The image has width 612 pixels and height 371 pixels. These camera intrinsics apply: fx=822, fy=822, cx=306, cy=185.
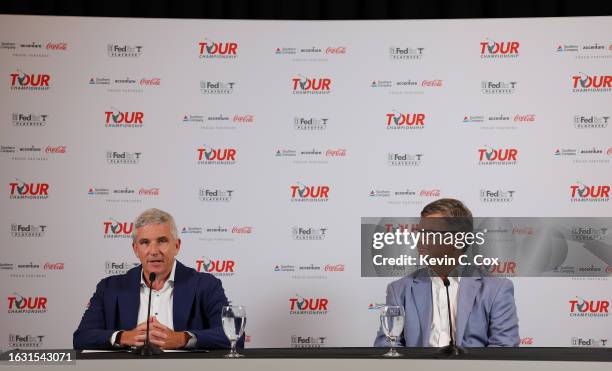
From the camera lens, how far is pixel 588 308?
4961 millimetres

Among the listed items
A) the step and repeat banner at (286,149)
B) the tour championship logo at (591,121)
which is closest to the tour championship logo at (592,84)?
the step and repeat banner at (286,149)

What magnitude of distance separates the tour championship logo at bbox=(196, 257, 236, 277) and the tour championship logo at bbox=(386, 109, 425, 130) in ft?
4.27

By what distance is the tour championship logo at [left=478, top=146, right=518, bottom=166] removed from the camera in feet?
16.6

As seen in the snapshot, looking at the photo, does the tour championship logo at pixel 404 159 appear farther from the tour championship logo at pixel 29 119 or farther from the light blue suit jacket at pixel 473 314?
the tour championship logo at pixel 29 119

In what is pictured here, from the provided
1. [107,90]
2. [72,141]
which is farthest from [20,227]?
[107,90]

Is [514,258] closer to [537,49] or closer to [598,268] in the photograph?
[598,268]

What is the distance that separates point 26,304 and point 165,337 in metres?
2.28

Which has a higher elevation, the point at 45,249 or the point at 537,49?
the point at 537,49

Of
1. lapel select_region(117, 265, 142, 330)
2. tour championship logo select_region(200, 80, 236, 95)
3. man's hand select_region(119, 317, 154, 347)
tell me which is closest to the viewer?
man's hand select_region(119, 317, 154, 347)

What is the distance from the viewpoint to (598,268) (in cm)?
498

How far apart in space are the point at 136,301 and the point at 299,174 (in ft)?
5.72

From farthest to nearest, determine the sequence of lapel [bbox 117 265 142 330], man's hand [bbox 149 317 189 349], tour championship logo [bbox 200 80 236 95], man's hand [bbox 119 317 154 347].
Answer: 1. tour championship logo [bbox 200 80 236 95]
2. lapel [bbox 117 265 142 330]
3. man's hand [bbox 149 317 189 349]
4. man's hand [bbox 119 317 154 347]

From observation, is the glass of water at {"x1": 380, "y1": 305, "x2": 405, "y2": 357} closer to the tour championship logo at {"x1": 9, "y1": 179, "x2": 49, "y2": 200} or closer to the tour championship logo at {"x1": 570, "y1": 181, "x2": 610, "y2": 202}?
the tour championship logo at {"x1": 570, "y1": 181, "x2": 610, "y2": 202}

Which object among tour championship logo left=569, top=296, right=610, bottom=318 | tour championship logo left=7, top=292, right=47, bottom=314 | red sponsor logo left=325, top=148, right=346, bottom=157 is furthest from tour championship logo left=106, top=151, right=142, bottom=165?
tour championship logo left=569, top=296, right=610, bottom=318
